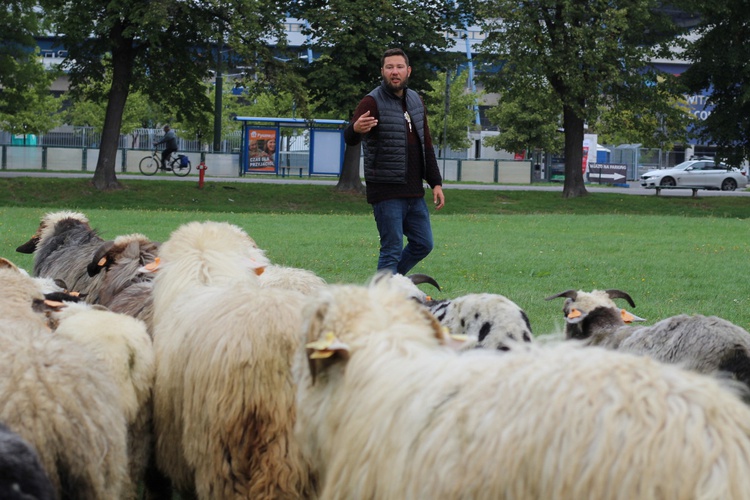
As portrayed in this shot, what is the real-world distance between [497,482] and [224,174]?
42.6m

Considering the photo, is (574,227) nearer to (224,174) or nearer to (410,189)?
(410,189)

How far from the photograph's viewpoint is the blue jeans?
812 centimetres

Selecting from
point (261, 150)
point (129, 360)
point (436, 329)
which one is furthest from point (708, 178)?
point (436, 329)

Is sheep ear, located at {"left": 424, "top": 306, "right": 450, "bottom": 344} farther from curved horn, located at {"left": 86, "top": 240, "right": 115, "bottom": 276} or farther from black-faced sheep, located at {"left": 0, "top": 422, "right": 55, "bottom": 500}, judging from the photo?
curved horn, located at {"left": 86, "top": 240, "right": 115, "bottom": 276}

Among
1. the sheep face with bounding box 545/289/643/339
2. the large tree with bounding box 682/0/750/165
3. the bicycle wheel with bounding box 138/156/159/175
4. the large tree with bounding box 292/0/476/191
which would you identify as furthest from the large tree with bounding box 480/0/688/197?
the sheep face with bounding box 545/289/643/339

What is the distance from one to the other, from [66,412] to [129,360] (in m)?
1.02

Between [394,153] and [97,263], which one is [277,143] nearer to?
[394,153]

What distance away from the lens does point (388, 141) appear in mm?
8125

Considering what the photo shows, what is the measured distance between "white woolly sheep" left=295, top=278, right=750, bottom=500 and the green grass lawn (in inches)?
38.8

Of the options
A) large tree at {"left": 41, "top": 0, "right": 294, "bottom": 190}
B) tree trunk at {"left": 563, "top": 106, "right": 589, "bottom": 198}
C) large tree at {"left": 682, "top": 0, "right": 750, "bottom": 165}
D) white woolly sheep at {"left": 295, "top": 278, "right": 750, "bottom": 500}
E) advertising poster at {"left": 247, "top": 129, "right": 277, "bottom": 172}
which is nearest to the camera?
white woolly sheep at {"left": 295, "top": 278, "right": 750, "bottom": 500}

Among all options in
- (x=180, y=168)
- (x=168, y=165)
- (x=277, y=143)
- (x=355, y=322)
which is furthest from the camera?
(x=277, y=143)

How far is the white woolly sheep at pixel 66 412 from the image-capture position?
3.47 m

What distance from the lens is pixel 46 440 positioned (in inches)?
136

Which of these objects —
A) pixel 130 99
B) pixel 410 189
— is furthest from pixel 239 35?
pixel 130 99
